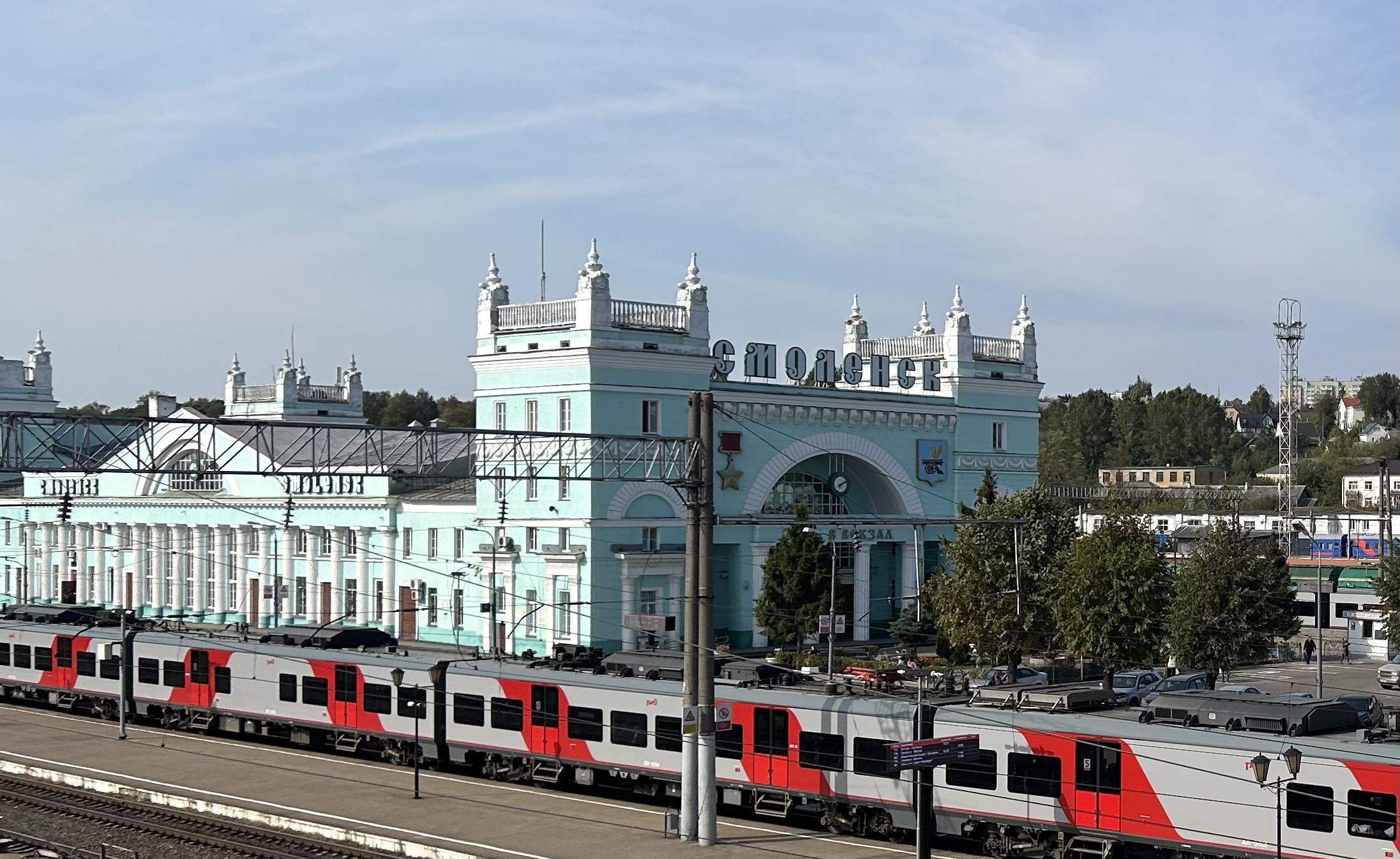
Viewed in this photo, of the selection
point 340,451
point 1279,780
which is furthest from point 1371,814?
point 340,451

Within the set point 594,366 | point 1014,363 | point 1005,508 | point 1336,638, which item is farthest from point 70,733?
point 1336,638

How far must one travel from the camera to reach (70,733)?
44625 mm

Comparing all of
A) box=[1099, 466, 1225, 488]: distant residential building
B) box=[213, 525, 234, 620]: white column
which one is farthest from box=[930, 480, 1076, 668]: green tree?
box=[1099, 466, 1225, 488]: distant residential building

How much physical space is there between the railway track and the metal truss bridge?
6846 millimetres

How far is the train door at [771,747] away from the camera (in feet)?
102

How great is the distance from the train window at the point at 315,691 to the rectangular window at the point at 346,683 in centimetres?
40

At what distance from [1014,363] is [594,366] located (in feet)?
81.8

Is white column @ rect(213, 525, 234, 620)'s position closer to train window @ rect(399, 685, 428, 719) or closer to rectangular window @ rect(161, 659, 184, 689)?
rectangular window @ rect(161, 659, 184, 689)

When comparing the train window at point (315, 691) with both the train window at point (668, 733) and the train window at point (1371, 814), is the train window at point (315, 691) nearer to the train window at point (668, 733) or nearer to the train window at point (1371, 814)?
the train window at point (668, 733)

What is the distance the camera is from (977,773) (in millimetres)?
28547

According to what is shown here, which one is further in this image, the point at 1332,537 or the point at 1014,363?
the point at 1332,537

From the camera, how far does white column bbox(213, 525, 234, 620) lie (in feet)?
256

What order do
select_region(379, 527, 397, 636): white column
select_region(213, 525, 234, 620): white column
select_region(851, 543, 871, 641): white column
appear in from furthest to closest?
select_region(213, 525, 234, 620): white column
select_region(379, 527, 397, 636): white column
select_region(851, 543, 871, 641): white column

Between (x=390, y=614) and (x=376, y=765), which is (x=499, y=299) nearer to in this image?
(x=390, y=614)
